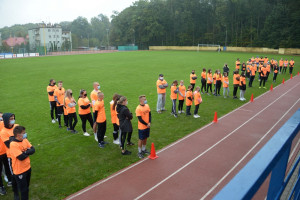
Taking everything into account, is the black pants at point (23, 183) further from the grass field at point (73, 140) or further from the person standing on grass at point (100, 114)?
the person standing on grass at point (100, 114)

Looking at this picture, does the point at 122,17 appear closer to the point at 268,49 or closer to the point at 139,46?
the point at 139,46

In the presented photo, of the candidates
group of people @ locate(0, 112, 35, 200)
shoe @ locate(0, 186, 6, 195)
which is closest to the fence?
group of people @ locate(0, 112, 35, 200)

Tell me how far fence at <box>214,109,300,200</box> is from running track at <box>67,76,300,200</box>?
2914mm

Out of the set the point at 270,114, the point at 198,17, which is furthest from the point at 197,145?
the point at 198,17

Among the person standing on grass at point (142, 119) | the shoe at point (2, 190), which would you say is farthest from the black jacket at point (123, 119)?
the shoe at point (2, 190)

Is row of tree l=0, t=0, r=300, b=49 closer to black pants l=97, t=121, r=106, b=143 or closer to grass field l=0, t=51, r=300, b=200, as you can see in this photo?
grass field l=0, t=51, r=300, b=200

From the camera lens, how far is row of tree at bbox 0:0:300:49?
61.9 meters

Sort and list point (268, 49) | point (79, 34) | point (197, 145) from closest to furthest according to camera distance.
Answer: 1. point (197, 145)
2. point (268, 49)
3. point (79, 34)

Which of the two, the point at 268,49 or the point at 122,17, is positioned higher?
the point at 122,17

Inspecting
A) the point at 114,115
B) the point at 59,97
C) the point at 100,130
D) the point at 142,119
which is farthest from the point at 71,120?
the point at 142,119

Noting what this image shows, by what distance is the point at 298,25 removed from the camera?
58812mm

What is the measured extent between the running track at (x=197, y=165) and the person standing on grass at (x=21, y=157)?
1331 mm

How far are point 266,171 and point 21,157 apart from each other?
18.5ft

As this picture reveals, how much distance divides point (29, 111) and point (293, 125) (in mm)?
14921
